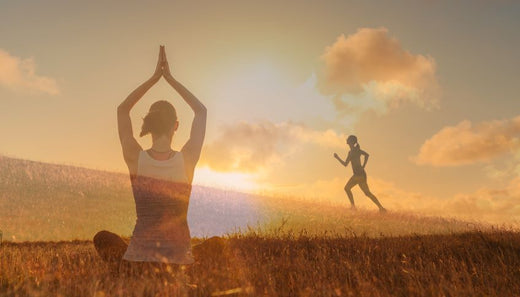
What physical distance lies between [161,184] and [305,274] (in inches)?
86.5

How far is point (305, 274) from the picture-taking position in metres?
5.85

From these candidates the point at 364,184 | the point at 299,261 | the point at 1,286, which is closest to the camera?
the point at 1,286

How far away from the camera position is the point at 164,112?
4.94 m

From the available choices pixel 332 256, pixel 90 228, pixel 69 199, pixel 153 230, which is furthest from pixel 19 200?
pixel 153 230

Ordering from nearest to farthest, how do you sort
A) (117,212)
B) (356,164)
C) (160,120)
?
1. (160,120)
2. (356,164)
3. (117,212)

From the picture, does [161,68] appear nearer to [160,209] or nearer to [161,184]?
[161,184]

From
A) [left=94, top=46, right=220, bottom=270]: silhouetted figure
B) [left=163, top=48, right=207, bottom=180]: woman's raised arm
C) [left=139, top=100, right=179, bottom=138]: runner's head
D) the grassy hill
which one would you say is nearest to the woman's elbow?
[left=163, top=48, right=207, bottom=180]: woman's raised arm

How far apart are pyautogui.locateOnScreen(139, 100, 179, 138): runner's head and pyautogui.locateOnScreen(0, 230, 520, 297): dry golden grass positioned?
1483mm

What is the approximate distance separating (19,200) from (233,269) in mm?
16265

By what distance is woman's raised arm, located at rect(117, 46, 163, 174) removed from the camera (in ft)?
16.7

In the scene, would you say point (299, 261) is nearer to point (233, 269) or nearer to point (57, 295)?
point (233, 269)

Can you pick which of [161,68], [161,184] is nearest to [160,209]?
[161,184]

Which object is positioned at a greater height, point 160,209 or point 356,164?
point 356,164

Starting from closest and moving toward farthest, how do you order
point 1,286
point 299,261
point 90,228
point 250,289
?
point 250,289 < point 1,286 < point 299,261 < point 90,228
